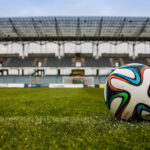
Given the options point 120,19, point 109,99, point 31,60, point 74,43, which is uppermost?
point 120,19

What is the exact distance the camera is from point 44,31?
136ft

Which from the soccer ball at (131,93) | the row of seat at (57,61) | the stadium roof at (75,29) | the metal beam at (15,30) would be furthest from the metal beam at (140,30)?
the soccer ball at (131,93)

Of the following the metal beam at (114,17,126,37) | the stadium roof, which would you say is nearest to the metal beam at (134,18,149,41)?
the stadium roof

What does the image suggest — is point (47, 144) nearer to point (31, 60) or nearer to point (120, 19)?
point (120, 19)

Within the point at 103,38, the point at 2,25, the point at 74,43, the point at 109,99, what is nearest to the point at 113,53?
the point at 103,38

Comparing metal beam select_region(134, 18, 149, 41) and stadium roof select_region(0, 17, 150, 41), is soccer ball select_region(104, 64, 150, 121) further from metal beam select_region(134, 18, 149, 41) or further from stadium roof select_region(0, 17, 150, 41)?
metal beam select_region(134, 18, 149, 41)

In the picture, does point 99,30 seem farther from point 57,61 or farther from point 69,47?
point 57,61

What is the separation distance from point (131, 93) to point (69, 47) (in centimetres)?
4596

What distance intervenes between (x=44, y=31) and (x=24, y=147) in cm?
4120

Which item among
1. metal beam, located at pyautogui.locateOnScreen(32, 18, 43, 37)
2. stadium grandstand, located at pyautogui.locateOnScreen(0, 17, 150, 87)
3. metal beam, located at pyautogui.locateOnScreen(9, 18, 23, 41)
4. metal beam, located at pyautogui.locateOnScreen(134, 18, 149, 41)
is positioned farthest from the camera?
metal beam, located at pyautogui.locateOnScreen(9, 18, 23, 41)

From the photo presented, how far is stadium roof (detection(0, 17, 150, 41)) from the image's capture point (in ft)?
121

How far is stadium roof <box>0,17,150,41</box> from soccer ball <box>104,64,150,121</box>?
1355 inches

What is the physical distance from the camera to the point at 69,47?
48.5 m

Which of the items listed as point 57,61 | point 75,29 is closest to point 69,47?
point 57,61
